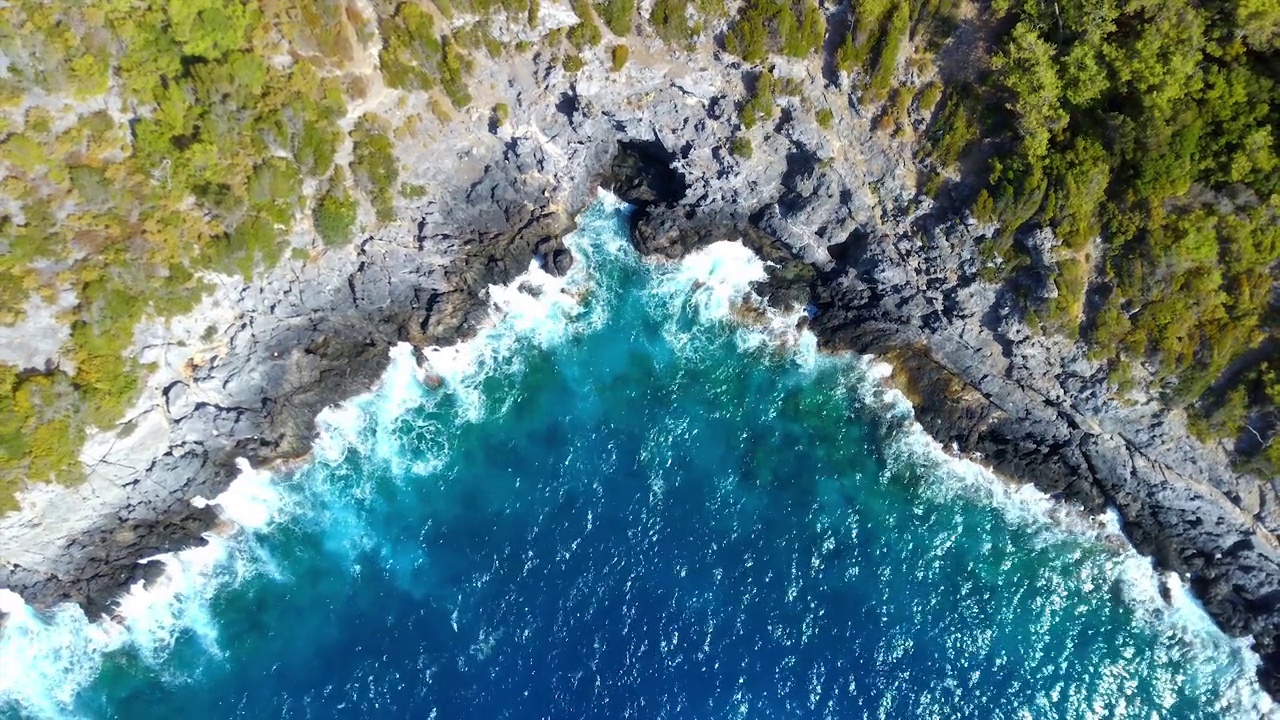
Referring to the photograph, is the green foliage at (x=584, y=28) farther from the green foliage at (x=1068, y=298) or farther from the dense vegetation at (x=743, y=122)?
the green foliage at (x=1068, y=298)

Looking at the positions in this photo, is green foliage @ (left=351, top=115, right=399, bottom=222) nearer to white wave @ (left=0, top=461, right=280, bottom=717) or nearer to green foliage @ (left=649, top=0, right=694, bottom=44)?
green foliage @ (left=649, top=0, right=694, bottom=44)

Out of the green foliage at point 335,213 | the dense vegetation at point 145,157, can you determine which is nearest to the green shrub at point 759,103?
the dense vegetation at point 145,157

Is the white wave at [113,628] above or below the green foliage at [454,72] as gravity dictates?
below

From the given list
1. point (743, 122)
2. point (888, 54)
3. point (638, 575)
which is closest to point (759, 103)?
point (743, 122)

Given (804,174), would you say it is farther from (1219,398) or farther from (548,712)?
(548,712)

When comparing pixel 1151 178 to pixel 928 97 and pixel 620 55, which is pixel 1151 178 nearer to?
pixel 928 97

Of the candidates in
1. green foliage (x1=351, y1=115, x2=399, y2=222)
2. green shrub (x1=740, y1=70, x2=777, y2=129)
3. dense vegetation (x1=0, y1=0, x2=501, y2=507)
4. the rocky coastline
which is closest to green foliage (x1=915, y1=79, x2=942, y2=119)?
the rocky coastline
